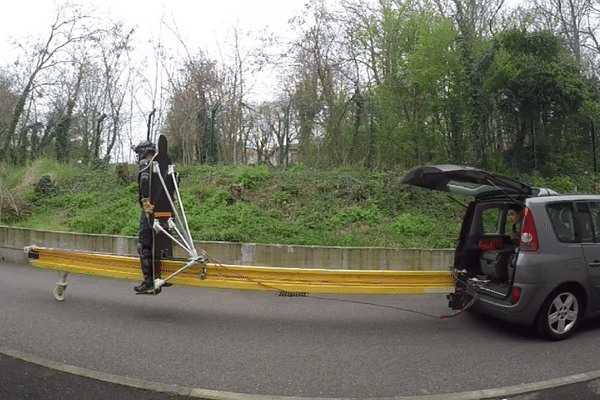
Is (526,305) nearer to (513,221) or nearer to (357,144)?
(513,221)

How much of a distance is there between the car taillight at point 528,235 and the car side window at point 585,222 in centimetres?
70

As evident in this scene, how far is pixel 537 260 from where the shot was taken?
494 centimetres

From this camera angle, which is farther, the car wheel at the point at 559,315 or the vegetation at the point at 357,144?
the vegetation at the point at 357,144

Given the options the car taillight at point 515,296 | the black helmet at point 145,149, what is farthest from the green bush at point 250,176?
the car taillight at point 515,296

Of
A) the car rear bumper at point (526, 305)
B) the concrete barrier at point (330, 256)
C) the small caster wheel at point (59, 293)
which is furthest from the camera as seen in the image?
the concrete barrier at point (330, 256)

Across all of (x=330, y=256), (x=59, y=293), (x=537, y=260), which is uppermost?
(x=537, y=260)

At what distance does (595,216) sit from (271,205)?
7.44m

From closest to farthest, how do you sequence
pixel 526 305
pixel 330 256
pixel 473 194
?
1. pixel 526 305
2. pixel 473 194
3. pixel 330 256

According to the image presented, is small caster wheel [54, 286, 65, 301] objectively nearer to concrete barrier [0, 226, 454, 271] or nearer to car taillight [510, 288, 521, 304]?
concrete barrier [0, 226, 454, 271]

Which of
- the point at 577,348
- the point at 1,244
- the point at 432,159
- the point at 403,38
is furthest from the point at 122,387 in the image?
the point at 403,38

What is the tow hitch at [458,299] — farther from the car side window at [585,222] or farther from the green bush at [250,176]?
the green bush at [250,176]

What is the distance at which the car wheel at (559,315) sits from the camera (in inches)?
195

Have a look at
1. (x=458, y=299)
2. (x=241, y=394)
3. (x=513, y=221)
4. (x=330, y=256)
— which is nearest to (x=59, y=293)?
(x=241, y=394)

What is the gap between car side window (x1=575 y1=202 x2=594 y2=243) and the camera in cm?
526
